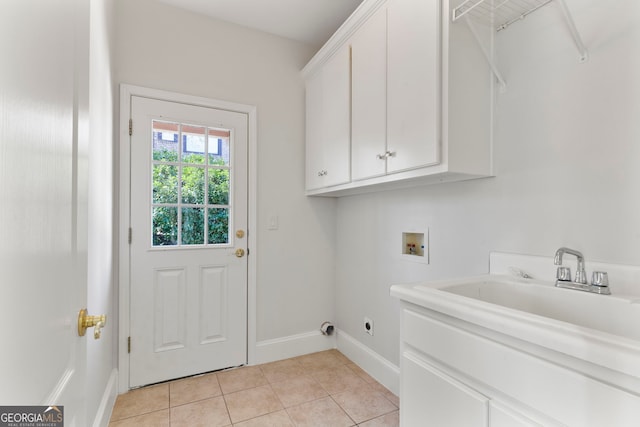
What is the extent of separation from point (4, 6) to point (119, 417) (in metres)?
2.13

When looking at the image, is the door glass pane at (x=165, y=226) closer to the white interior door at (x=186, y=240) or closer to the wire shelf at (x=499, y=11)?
the white interior door at (x=186, y=240)

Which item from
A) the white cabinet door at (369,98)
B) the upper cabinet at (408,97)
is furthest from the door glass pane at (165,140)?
the white cabinet door at (369,98)

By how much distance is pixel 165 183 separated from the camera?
216cm

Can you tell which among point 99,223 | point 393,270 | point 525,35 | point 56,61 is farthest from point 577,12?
point 99,223

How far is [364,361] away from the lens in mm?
2291

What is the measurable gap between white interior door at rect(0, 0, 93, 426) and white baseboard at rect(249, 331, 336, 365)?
1.79 metres

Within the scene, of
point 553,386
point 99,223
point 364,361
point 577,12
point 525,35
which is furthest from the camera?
point 364,361

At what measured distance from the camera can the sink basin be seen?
3.09 ft

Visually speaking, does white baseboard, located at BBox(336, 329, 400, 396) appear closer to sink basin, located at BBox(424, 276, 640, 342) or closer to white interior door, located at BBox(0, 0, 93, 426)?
sink basin, located at BBox(424, 276, 640, 342)

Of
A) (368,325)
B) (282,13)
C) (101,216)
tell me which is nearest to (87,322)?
(101,216)

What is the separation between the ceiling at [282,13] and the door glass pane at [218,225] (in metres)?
1.48

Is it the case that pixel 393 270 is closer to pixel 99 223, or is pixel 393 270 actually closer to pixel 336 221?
pixel 336 221

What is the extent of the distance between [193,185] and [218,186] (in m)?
0.18

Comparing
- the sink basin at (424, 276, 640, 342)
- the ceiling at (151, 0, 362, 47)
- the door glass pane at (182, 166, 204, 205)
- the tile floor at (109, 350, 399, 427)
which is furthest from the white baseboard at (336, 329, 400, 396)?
the ceiling at (151, 0, 362, 47)
